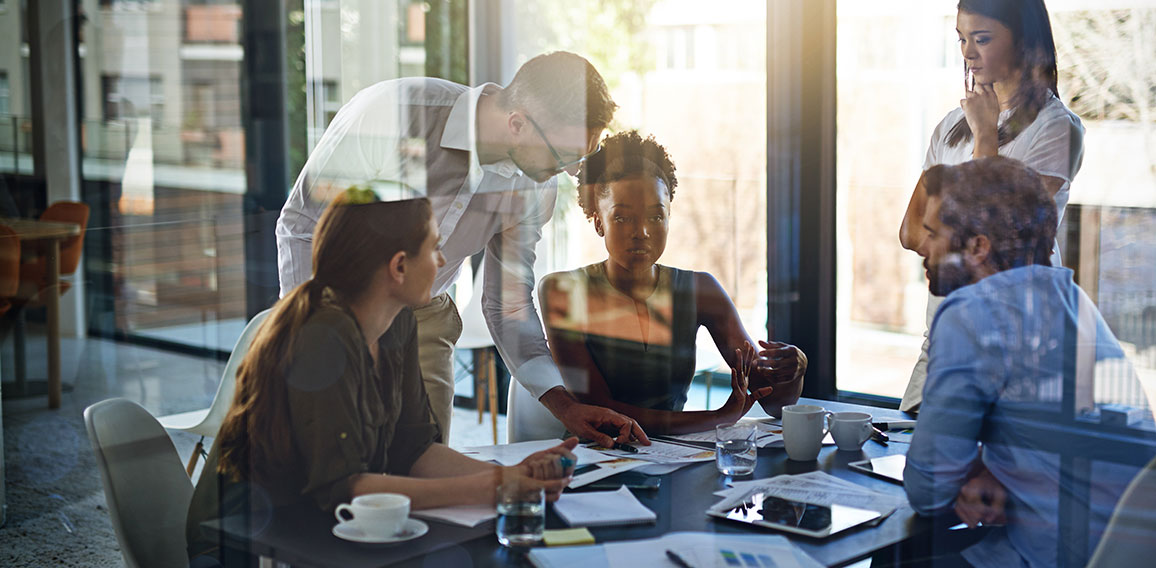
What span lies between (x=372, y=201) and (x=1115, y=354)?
123 cm

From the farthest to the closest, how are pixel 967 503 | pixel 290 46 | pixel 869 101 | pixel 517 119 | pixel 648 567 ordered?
pixel 869 101 → pixel 290 46 → pixel 517 119 → pixel 967 503 → pixel 648 567

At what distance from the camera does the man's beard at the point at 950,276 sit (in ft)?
4.69

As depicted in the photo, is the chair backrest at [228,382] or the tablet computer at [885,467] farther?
the chair backrest at [228,382]

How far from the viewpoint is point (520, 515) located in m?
1.16

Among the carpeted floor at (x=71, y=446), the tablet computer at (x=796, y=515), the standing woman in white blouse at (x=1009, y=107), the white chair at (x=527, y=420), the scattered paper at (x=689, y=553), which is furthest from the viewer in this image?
the carpeted floor at (x=71, y=446)

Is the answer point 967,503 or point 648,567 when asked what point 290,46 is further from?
point 967,503

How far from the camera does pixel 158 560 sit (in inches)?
56.0

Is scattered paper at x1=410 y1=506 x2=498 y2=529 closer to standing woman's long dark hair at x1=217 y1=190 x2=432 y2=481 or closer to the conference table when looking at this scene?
the conference table

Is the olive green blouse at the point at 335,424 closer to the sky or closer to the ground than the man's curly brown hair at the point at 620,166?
closer to the ground

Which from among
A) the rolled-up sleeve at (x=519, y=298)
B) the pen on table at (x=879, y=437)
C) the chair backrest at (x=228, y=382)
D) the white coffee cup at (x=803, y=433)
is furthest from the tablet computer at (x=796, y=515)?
the chair backrest at (x=228, y=382)

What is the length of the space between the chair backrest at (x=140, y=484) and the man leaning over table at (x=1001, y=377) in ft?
3.50

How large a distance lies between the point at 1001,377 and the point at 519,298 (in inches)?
39.0

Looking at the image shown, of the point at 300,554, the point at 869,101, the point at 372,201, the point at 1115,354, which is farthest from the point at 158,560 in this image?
the point at 869,101

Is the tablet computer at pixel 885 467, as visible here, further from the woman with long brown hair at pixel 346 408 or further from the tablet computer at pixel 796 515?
the woman with long brown hair at pixel 346 408
